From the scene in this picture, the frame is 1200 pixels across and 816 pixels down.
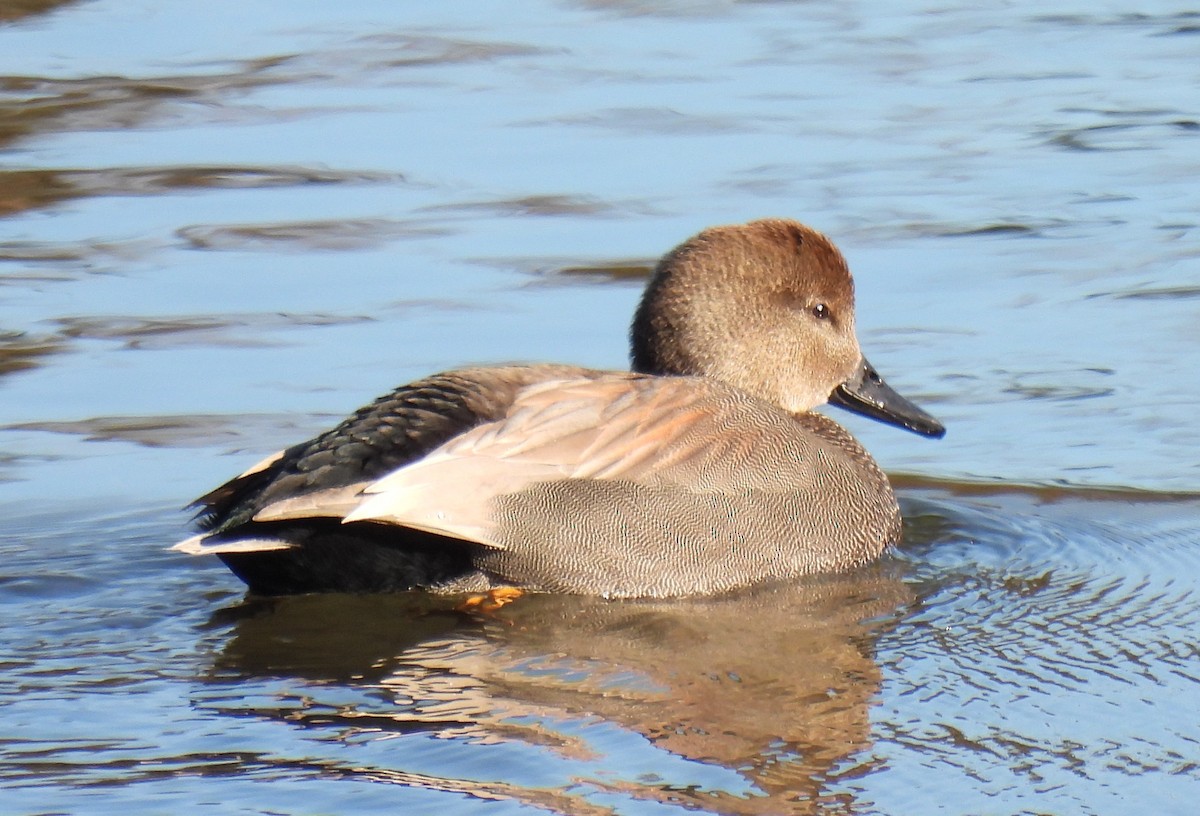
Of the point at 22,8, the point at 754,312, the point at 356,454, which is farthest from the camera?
the point at 22,8

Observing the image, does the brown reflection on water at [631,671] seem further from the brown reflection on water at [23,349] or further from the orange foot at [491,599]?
the brown reflection on water at [23,349]

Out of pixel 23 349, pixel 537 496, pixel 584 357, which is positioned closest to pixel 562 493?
pixel 537 496

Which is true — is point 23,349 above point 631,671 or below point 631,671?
above

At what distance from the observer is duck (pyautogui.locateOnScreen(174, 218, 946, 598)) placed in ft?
18.8

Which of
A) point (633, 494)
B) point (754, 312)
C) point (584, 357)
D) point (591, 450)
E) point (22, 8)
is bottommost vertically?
point (584, 357)

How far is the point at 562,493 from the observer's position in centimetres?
596

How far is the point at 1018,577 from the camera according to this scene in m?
6.34

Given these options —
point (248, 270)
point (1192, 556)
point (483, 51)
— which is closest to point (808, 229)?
point (1192, 556)

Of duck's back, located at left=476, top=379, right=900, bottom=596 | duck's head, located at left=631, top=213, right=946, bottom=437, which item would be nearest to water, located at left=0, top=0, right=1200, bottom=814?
duck's back, located at left=476, top=379, right=900, bottom=596

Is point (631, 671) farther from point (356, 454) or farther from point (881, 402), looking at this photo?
point (881, 402)

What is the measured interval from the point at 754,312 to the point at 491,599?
5.05 feet

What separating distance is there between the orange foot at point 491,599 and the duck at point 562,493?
24mm

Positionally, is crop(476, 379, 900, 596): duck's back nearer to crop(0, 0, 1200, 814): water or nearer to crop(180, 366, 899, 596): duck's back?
crop(180, 366, 899, 596): duck's back

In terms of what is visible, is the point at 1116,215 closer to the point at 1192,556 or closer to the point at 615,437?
the point at 1192,556
